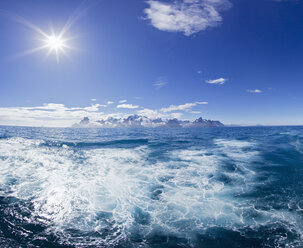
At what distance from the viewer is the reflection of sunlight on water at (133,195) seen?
24.3ft

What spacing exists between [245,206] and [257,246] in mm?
3011

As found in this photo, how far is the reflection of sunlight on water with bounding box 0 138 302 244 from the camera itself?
7.42 meters

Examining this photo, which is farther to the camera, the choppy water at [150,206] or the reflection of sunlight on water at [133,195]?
the reflection of sunlight on water at [133,195]

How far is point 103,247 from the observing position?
6.07 m

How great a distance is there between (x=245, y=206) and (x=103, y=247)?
8165 millimetres

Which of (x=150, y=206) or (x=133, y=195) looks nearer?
(x=150, y=206)

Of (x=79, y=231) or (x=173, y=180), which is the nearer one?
(x=79, y=231)

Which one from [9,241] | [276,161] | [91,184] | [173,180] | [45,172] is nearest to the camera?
[9,241]

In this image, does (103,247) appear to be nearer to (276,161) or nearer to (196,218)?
(196,218)

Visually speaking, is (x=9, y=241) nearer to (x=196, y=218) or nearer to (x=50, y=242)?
(x=50, y=242)

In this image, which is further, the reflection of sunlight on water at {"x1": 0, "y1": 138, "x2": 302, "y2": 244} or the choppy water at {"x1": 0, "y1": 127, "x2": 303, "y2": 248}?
the reflection of sunlight on water at {"x1": 0, "y1": 138, "x2": 302, "y2": 244}

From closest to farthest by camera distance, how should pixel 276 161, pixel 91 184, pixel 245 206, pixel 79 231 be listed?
pixel 79 231
pixel 245 206
pixel 91 184
pixel 276 161

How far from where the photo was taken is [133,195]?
10445 mm

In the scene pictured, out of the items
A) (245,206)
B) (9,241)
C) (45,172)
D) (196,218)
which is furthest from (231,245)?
(45,172)
